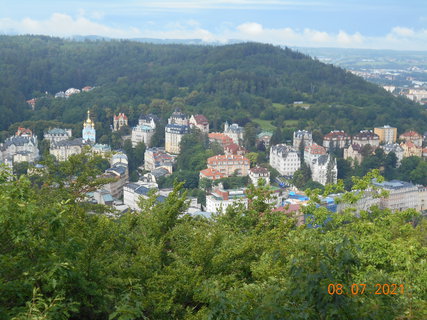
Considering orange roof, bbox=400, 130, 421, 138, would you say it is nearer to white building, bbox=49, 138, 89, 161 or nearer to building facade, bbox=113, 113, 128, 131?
building facade, bbox=113, 113, 128, 131

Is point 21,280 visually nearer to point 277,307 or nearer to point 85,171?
point 277,307

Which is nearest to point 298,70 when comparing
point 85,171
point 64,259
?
point 85,171

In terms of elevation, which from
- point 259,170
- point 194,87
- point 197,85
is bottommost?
point 259,170

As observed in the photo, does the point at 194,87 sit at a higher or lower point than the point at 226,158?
higher

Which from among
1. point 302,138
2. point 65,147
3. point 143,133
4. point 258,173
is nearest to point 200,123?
point 143,133

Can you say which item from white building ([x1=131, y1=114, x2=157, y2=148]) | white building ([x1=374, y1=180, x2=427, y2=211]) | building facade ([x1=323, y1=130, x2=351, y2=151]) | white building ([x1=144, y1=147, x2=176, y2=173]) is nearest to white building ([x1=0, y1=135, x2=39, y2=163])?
white building ([x1=144, y1=147, x2=176, y2=173])
